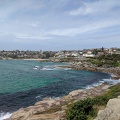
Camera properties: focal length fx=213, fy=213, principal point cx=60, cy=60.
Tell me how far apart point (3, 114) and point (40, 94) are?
13.1m

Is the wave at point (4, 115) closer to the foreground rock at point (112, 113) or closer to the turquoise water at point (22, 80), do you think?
the turquoise water at point (22, 80)

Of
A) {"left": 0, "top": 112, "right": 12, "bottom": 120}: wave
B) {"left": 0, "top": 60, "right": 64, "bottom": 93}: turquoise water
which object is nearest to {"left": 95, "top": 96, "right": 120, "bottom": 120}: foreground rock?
{"left": 0, "top": 112, "right": 12, "bottom": 120}: wave

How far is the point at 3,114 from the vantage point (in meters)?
26.1

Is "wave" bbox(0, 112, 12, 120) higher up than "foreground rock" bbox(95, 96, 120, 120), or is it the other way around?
"foreground rock" bbox(95, 96, 120, 120)

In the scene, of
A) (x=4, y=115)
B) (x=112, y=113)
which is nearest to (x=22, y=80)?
(x=4, y=115)

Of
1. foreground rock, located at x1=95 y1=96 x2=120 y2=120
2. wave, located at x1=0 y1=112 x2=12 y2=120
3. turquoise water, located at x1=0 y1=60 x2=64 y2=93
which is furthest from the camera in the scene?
turquoise water, located at x1=0 y1=60 x2=64 y2=93

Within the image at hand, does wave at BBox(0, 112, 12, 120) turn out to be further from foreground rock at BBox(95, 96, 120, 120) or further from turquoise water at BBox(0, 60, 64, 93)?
foreground rock at BBox(95, 96, 120, 120)

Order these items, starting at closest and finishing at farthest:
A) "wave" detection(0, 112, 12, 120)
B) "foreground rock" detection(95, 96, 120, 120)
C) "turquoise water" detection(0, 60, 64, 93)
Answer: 1. "foreground rock" detection(95, 96, 120, 120)
2. "wave" detection(0, 112, 12, 120)
3. "turquoise water" detection(0, 60, 64, 93)

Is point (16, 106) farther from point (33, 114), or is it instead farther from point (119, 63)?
point (119, 63)

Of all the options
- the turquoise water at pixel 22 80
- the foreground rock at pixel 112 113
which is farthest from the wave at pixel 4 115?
the foreground rock at pixel 112 113

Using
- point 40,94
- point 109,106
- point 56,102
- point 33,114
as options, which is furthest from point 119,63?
point 109,106

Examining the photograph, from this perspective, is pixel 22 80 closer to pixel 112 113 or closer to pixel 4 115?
pixel 4 115

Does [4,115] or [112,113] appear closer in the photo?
[112,113]

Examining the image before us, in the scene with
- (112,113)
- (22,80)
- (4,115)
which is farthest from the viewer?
(22,80)
